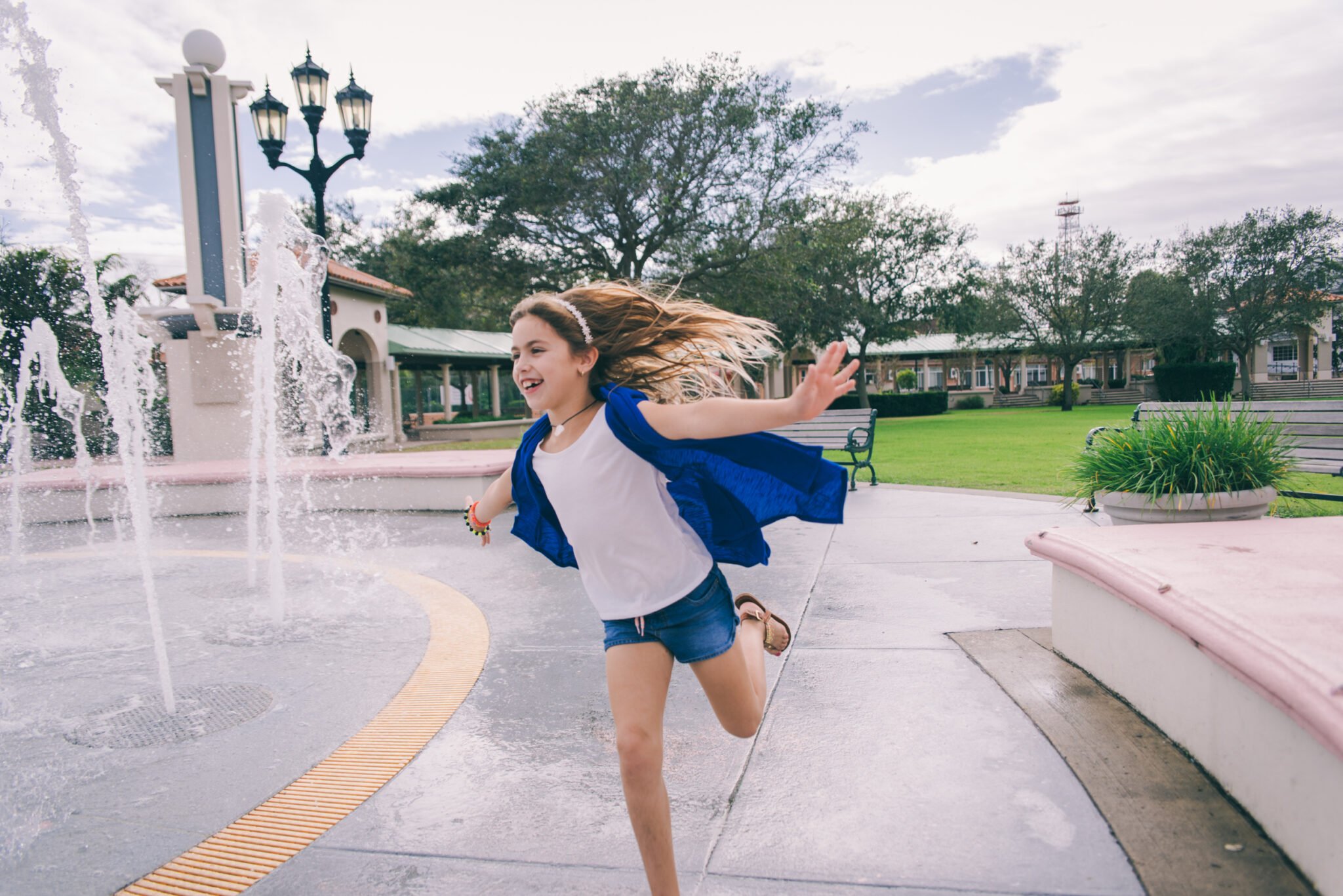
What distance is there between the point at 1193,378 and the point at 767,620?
147 ft

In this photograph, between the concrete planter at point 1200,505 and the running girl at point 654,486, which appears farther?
A: the concrete planter at point 1200,505

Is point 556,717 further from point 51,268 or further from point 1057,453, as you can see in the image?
point 51,268

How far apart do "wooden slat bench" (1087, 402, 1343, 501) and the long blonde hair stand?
429 cm

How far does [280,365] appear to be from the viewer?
17.6 metres

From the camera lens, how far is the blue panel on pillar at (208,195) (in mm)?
12781

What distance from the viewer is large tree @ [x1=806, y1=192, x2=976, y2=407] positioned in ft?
105

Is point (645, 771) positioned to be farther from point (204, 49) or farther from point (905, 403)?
point (905, 403)

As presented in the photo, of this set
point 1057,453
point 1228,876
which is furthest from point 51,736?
point 1057,453

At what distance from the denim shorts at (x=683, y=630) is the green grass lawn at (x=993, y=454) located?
14.7 feet

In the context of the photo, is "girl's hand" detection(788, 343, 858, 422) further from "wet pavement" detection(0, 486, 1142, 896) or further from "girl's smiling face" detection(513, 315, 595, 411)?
"wet pavement" detection(0, 486, 1142, 896)

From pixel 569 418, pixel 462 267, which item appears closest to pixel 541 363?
pixel 569 418

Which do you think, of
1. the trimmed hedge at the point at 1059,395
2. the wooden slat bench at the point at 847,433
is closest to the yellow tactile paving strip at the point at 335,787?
the wooden slat bench at the point at 847,433

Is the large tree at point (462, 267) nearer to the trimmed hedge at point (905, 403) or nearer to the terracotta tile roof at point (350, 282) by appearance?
the terracotta tile roof at point (350, 282)

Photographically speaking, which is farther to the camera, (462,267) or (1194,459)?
(462,267)
